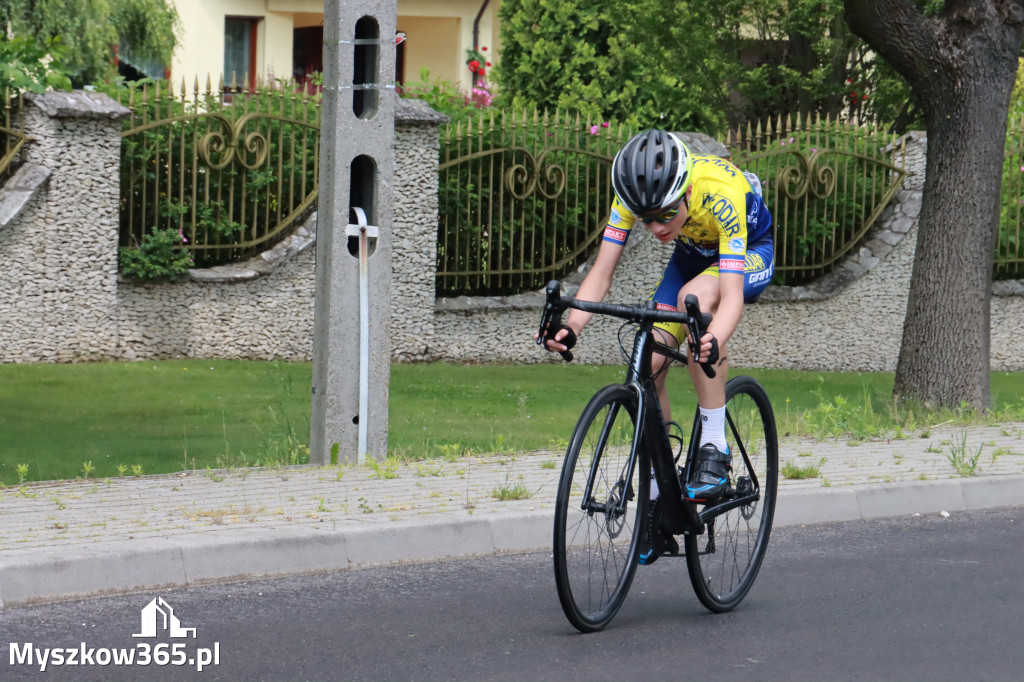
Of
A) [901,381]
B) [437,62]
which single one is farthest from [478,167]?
[437,62]

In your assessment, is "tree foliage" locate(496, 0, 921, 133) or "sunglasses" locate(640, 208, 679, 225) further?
"tree foliage" locate(496, 0, 921, 133)

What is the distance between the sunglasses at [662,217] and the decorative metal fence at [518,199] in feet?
30.5

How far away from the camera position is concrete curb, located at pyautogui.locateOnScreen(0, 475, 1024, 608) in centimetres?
557

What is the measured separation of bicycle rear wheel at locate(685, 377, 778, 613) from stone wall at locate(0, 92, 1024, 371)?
835cm

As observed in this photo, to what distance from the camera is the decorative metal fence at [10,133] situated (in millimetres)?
12461

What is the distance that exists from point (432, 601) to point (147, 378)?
23.6ft

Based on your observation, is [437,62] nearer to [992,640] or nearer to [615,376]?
[615,376]

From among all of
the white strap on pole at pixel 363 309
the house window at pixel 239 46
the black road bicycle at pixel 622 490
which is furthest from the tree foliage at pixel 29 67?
the house window at pixel 239 46

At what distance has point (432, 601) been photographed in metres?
5.77

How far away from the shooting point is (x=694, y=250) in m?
5.70

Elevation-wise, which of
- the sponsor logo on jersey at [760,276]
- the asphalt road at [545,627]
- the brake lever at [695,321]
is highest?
the sponsor logo on jersey at [760,276]

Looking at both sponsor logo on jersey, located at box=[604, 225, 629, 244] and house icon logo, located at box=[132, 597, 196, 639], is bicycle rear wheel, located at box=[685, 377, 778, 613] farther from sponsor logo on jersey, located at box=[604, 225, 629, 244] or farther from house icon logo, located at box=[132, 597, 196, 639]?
house icon logo, located at box=[132, 597, 196, 639]

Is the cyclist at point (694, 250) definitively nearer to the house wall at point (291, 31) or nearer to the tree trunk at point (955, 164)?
the tree trunk at point (955, 164)

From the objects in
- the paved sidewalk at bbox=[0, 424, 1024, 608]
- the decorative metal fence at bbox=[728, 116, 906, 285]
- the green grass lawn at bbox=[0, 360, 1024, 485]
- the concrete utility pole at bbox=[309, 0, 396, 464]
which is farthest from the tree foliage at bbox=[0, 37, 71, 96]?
the decorative metal fence at bbox=[728, 116, 906, 285]
